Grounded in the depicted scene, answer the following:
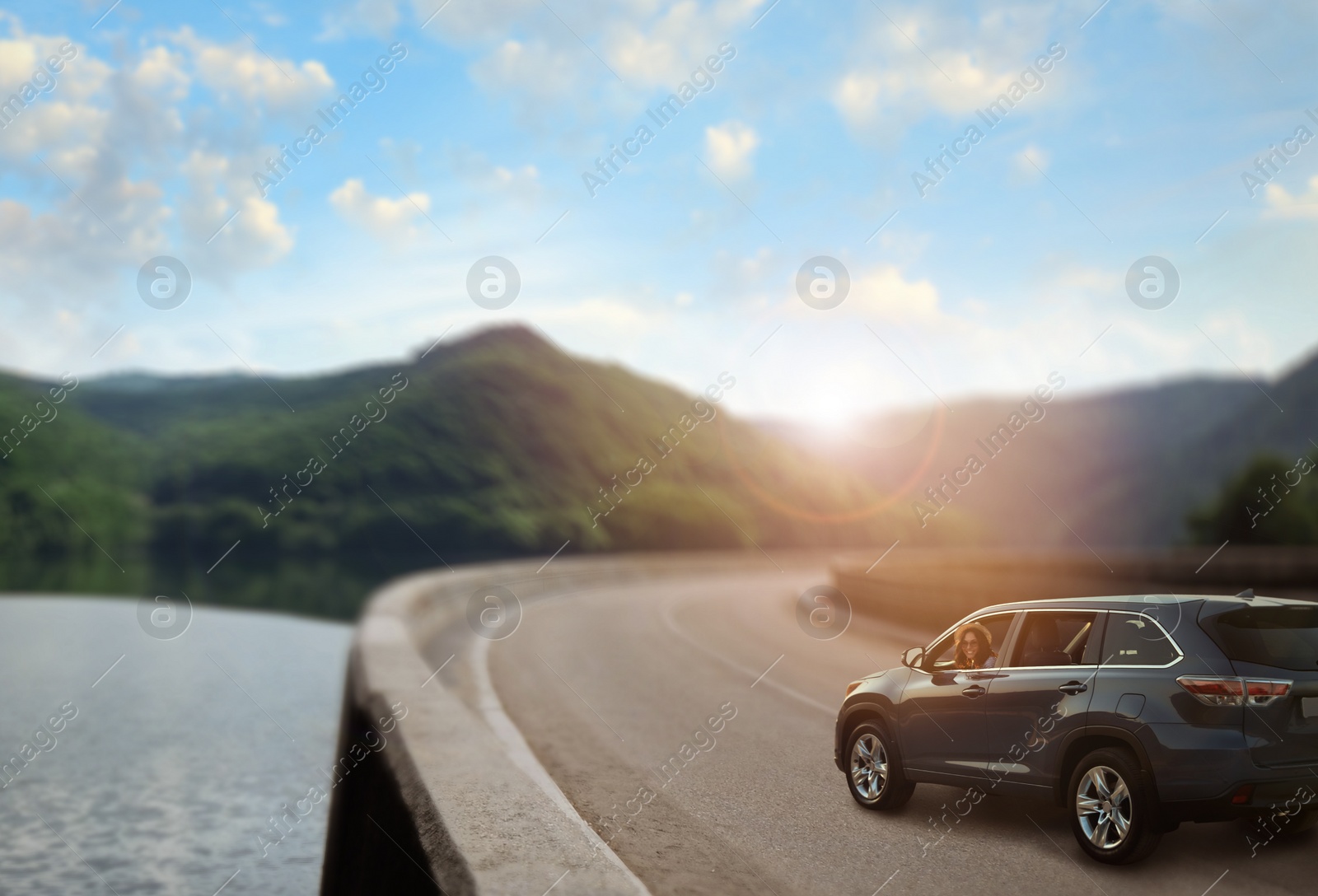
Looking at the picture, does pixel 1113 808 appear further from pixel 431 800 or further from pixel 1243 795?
pixel 431 800

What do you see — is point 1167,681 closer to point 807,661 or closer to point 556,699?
point 556,699

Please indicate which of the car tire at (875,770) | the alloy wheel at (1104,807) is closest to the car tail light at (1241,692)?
the alloy wheel at (1104,807)

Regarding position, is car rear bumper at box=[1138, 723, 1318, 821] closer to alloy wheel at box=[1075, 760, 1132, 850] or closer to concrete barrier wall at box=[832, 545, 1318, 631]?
alloy wheel at box=[1075, 760, 1132, 850]

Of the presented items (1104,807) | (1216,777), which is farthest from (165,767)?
(1216,777)

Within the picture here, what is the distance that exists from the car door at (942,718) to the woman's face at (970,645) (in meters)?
0.12

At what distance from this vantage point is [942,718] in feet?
21.9

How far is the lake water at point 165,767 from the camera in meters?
10.4

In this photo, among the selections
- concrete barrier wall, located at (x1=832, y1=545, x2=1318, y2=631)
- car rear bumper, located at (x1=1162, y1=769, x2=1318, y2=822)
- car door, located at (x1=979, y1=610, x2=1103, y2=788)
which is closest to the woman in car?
car door, located at (x1=979, y1=610, x2=1103, y2=788)

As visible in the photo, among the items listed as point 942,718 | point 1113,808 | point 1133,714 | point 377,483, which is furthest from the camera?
point 377,483

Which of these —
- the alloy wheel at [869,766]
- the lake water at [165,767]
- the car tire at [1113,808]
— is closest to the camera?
the car tire at [1113,808]

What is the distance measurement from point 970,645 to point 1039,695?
27.6 inches

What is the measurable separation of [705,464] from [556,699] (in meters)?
158

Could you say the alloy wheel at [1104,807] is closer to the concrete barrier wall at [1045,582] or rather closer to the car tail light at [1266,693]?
the car tail light at [1266,693]

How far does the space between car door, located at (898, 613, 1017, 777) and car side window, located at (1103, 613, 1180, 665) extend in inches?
28.8
